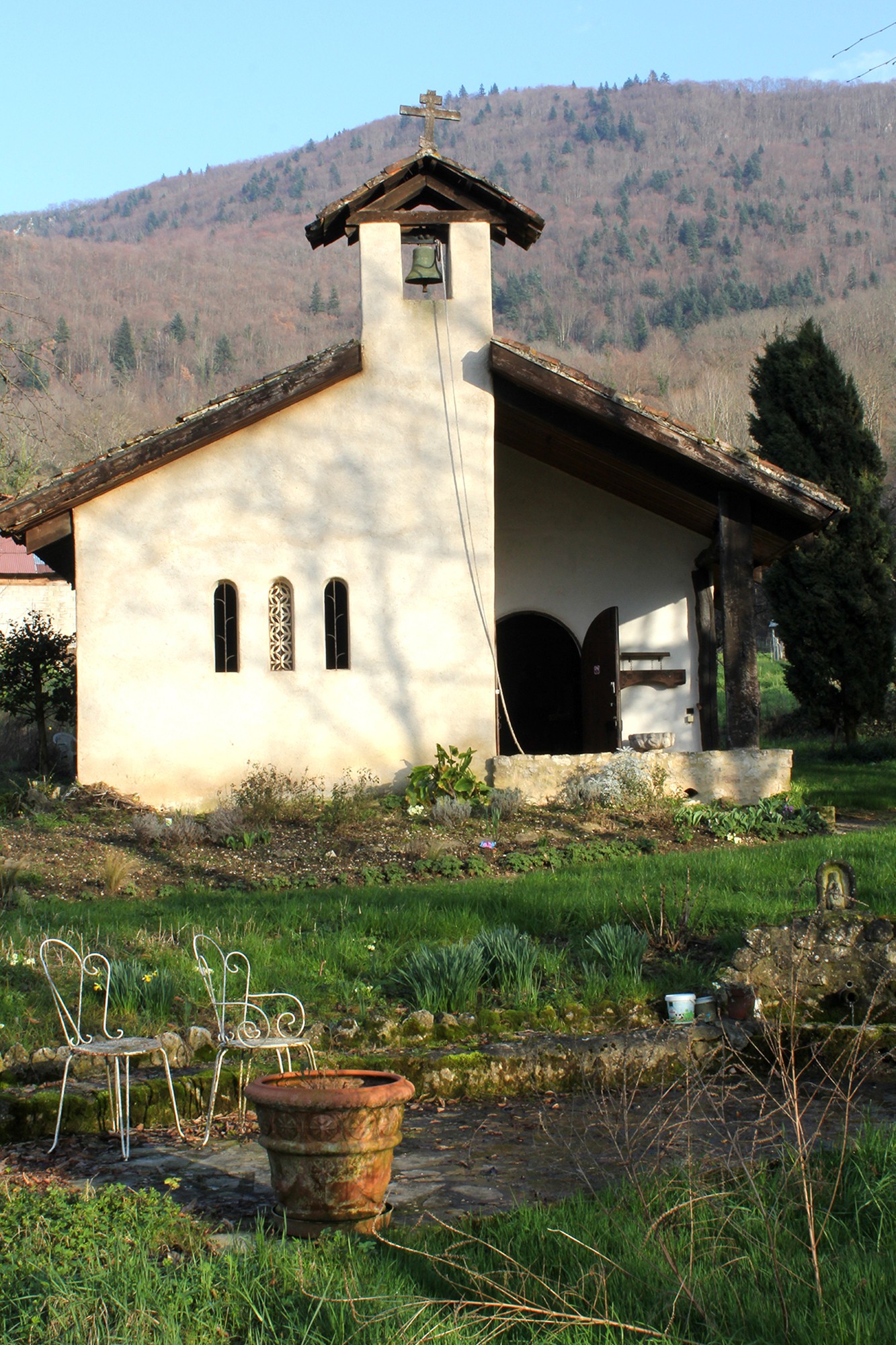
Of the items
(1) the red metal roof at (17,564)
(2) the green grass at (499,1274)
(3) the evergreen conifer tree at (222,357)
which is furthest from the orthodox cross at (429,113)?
(3) the evergreen conifer tree at (222,357)

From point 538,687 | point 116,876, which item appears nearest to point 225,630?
point 116,876

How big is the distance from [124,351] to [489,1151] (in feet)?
286

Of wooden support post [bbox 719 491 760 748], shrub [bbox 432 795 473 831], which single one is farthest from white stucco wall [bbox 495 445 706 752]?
shrub [bbox 432 795 473 831]

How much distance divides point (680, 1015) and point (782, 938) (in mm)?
838

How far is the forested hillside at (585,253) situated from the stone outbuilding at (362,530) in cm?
903

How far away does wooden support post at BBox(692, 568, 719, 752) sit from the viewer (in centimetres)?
1814

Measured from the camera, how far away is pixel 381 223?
15391 millimetres

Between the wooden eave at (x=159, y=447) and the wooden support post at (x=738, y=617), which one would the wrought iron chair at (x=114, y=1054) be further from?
the wooden support post at (x=738, y=617)

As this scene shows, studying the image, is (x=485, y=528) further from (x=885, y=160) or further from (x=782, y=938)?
(x=885, y=160)

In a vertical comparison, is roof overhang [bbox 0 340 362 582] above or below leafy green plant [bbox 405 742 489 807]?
above

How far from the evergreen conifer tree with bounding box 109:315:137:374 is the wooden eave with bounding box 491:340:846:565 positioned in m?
72.2

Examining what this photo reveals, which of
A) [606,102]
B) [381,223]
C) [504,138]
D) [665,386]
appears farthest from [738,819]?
[606,102]

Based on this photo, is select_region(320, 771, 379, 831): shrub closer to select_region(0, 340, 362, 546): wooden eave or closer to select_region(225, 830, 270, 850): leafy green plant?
select_region(225, 830, 270, 850): leafy green plant

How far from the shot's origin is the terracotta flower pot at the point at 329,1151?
4371mm
